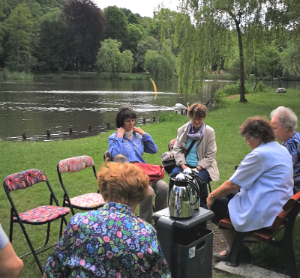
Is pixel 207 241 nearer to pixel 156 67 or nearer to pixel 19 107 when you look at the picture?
pixel 19 107

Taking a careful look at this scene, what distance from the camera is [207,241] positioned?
114 inches

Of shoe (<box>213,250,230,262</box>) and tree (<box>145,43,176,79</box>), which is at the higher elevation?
tree (<box>145,43,176,79</box>)

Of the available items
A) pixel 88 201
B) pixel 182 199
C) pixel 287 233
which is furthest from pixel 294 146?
pixel 88 201

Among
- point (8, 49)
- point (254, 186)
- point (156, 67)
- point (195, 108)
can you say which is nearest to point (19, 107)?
point (195, 108)

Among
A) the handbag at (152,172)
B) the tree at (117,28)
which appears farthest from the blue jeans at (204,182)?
the tree at (117,28)

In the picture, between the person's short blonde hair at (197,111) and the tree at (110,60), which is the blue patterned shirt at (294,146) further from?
the tree at (110,60)

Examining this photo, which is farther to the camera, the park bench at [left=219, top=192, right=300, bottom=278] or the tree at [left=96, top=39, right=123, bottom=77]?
the tree at [left=96, top=39, right=123, bottom=77]

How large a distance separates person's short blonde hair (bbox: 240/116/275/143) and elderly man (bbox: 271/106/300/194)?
0.81 meters

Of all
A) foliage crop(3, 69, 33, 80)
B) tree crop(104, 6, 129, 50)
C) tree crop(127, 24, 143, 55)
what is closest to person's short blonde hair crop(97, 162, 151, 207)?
foliage crop(3, 69, 33, 80)

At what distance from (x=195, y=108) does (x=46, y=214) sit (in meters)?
2.45

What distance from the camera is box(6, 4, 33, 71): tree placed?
212 feet

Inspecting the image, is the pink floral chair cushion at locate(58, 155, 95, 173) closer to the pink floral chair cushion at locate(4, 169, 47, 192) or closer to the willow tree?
the pink floral chair cushion at locate(4, 169, 47, 192)

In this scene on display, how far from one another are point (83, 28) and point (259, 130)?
79783mm

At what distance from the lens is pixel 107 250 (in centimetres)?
202
